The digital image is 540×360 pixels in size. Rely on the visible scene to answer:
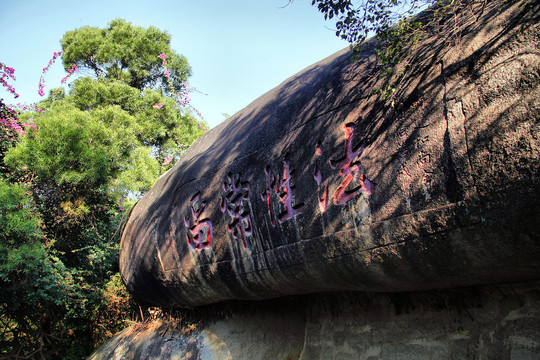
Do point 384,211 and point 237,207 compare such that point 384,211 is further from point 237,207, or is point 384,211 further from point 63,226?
point 63,226

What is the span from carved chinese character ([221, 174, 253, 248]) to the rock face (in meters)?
0.01

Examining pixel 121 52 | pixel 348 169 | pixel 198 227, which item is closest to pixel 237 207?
pixel 198 227

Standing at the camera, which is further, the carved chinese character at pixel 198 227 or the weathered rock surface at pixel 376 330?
the carved chinese character at pixel 198 227

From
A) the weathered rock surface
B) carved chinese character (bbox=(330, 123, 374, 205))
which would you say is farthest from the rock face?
the weathered rock surface

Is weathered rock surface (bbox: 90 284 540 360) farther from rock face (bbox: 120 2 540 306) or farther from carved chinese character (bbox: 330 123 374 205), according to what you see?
carved chinese character (bbox: 330 123 374 205)

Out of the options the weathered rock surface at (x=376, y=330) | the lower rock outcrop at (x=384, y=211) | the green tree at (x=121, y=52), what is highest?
the green tree at (x=121, y=52)

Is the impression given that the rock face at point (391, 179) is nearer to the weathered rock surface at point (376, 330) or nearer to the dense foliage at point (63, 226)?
the weathered rock surface at point (376, 330)

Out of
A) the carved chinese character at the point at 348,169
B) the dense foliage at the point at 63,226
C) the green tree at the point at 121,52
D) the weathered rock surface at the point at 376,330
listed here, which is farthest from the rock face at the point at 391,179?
the green tree at the point at 121,52

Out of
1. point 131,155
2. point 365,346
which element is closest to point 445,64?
point 365,346

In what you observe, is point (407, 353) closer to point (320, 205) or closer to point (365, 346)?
point (365, 346)

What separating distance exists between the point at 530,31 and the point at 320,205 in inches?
52.8

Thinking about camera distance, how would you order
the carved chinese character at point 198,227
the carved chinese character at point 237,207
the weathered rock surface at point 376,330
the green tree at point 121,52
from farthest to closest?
the green tree at point 121,52
the carved chinese character at point 198,227
the carved chinese character at point 237,207
the weathered rock surface at point 376,330

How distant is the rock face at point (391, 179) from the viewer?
1627 mm

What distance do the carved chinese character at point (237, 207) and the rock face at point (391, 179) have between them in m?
0.01
